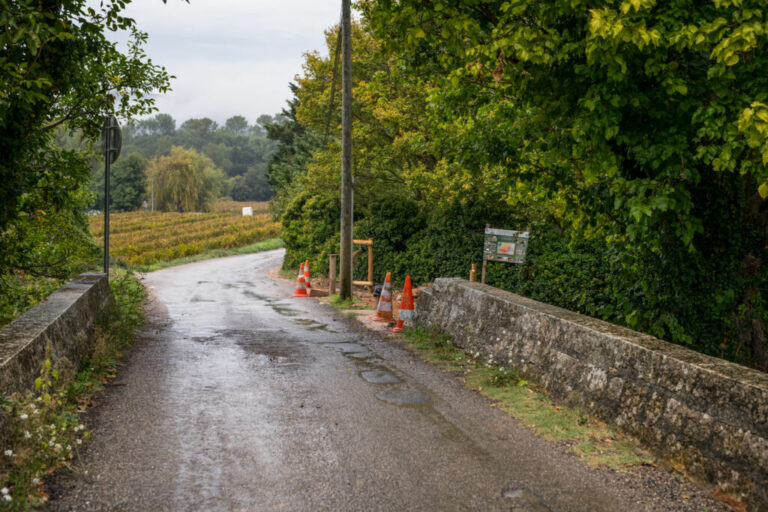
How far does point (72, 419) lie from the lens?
479cm

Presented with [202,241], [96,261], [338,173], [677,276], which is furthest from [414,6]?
[202,241]

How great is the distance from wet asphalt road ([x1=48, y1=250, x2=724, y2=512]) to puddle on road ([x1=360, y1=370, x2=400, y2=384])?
25 mm

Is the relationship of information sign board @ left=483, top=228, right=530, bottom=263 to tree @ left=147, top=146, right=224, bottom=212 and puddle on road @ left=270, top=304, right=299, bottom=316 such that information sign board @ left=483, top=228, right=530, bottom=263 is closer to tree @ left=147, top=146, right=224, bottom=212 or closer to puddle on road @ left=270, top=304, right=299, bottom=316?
puddle on road @ left=270, top=304, right=299, bottom=316

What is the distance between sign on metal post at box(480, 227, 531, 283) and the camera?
1268 centimetres

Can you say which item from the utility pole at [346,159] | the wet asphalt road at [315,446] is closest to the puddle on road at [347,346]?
the wet asphalt road at [315,446]

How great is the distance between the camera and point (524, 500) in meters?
3.92

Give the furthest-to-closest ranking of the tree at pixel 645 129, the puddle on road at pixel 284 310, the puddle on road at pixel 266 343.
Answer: the puddle on road at pixel 284 310 < the puddle on road at pixel 266 343 < the tree at pixel 645 129

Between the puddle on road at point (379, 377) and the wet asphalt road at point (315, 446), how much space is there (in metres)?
0.02

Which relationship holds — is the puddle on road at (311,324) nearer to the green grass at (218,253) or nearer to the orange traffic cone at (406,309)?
the orange traffic cone at (406,309)

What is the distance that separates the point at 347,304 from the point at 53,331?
9825 mm

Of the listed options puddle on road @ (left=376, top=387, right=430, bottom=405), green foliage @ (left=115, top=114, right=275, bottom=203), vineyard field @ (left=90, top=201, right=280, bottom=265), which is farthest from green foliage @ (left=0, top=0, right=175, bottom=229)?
green foliage @ (left=115, top=114, right=275, bottom=203)

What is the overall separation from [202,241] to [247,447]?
156ft

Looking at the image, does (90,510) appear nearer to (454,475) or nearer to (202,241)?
(454,475)

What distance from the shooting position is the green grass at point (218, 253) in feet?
121
